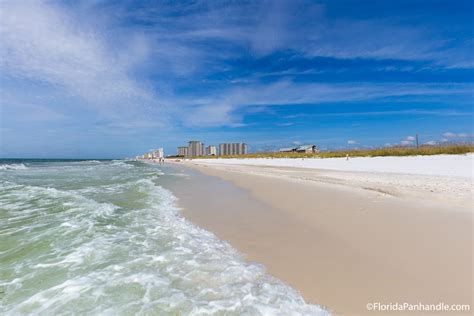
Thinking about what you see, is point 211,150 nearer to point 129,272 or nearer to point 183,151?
point 183,151

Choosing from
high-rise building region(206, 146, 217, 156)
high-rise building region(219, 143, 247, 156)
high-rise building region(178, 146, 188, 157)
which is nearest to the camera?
high-rise building region(219, 143, 247, 156)

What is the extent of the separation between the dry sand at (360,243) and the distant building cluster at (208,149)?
11386 centimetres

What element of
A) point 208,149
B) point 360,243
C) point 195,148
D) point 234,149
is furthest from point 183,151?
point 360,243

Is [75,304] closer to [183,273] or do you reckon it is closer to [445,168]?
[183,273]

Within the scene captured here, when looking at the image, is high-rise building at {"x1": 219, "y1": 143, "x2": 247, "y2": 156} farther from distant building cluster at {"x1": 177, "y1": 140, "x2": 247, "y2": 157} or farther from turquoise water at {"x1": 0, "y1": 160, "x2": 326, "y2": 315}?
turquoise water at {"x1": 0, "y1": 160, "x2": 326, "y2": 315}

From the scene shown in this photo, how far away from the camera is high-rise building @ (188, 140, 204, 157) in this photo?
146750 millimetres

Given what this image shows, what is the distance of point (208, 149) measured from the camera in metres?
146

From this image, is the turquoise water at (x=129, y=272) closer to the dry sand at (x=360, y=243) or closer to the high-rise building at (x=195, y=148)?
the dry sand at (x=360, y=243)

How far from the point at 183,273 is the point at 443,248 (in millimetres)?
3923

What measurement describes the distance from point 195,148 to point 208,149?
7778 mm

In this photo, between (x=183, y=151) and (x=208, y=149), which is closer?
(x=208, y=149)

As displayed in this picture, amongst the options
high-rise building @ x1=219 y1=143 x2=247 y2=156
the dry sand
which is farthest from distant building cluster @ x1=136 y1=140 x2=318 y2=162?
the dry sand

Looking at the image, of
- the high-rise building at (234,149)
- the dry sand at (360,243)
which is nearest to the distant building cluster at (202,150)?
the high-rise building at (234,149)

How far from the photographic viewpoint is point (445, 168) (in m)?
14.4
